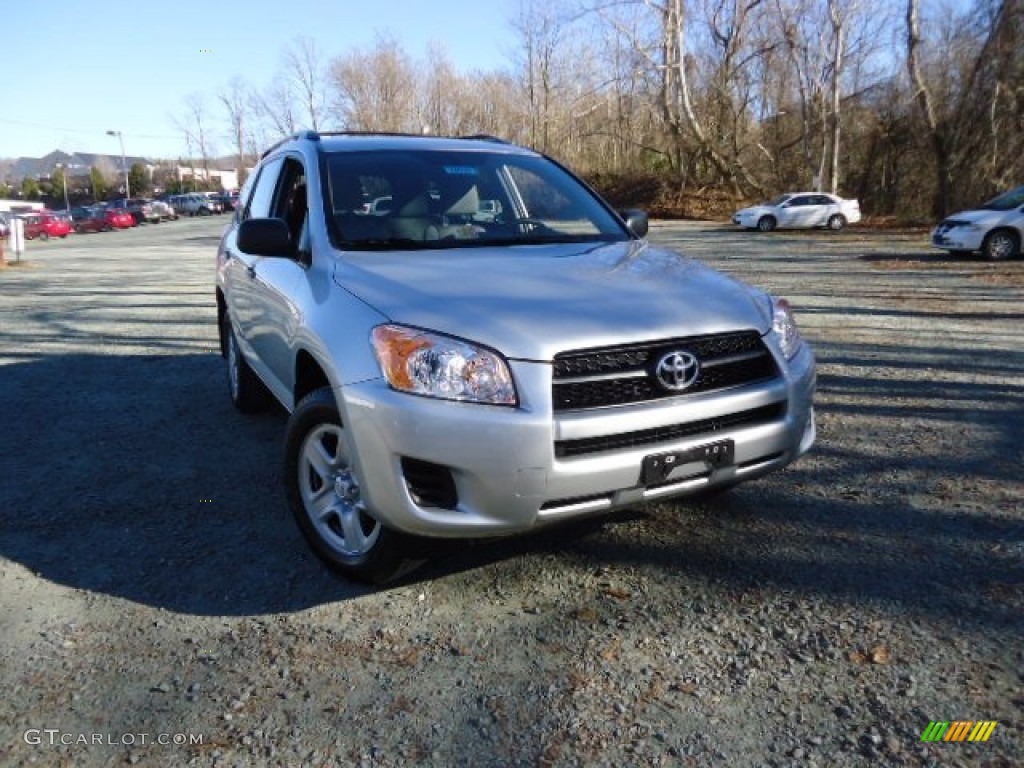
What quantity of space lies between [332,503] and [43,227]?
4101 centimetres

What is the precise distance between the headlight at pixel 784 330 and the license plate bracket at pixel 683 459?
58cm

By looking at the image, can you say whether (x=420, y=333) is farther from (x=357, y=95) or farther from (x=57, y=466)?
(x=357, y=95)

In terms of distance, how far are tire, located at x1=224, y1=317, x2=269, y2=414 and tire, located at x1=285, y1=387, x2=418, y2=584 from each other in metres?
2.09

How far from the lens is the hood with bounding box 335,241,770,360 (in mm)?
2672

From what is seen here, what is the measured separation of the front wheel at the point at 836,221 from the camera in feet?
90.4

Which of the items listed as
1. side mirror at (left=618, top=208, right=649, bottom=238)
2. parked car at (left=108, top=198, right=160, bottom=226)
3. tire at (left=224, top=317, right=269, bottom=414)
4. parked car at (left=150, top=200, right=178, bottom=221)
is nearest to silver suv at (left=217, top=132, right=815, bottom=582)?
side mirror at (left=618, top=208, right=649, bottom=238)

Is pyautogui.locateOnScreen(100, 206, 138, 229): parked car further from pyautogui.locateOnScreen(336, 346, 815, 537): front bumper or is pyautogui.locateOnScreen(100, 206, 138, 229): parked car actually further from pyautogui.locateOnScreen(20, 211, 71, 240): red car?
pyautogui.locateOnScreen(336, 346, 815, 537): front bumper

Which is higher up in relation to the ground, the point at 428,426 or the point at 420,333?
the point at 420,333

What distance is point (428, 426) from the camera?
2.55 metres

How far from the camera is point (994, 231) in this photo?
50.9 ft

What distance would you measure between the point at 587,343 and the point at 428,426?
61 centimetres

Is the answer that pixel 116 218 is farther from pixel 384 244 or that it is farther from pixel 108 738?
pixel 108 738

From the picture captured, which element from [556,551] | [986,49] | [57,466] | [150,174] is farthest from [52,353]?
[150,174]

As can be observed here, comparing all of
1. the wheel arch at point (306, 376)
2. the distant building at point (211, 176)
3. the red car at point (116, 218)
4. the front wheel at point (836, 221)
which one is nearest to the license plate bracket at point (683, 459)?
the wheel arch at point (306, 376)
